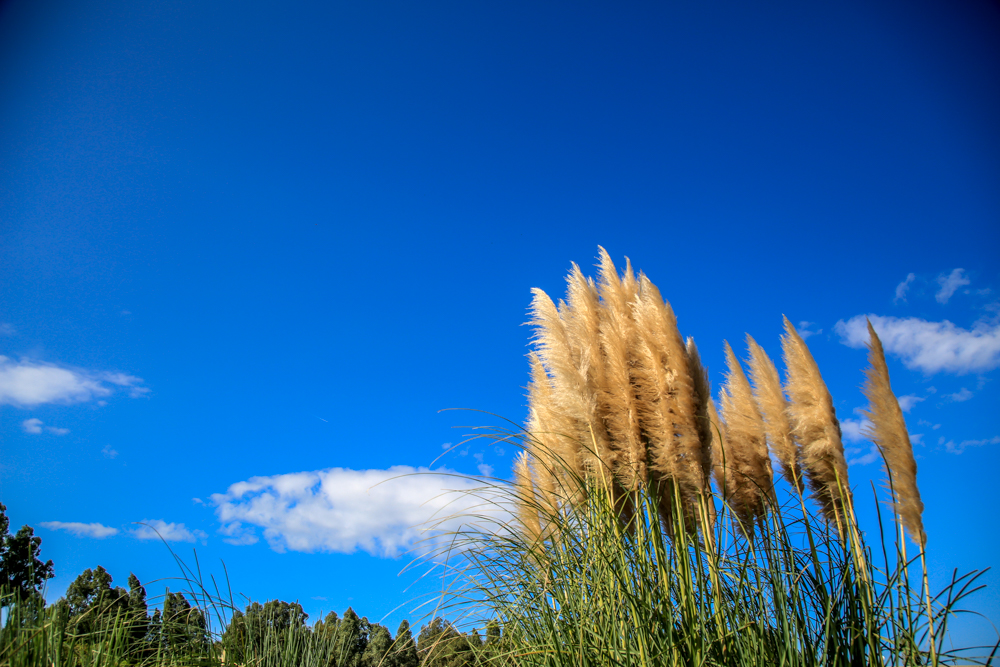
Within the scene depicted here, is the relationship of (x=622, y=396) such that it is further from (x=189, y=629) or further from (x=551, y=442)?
(x=189, y=629)

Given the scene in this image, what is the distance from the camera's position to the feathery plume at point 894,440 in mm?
3078

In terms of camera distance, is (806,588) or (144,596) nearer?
(806,588)

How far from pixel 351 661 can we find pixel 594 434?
3186 mm

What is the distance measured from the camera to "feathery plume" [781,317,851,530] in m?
3.66

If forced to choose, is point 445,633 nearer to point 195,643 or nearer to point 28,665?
point 195,643

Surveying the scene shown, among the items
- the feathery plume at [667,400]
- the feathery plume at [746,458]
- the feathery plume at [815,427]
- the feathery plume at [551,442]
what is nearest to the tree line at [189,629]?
the feathery plume at [551,442]

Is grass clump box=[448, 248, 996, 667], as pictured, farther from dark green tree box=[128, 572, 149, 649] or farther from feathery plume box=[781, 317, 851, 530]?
dark green tree box=[128, 572, 149, 649]

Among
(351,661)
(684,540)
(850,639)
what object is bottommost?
(351,661)

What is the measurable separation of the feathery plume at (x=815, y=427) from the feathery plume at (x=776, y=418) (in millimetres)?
57

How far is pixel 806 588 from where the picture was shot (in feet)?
6.90

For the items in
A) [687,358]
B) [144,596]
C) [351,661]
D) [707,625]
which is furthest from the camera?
[351,661]

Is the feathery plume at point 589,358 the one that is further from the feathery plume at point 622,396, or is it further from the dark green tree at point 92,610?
the dark green tree at point 92,610

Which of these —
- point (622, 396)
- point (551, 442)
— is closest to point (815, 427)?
point (622, 396)

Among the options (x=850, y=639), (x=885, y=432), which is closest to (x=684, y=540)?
(x=850, y=639)
